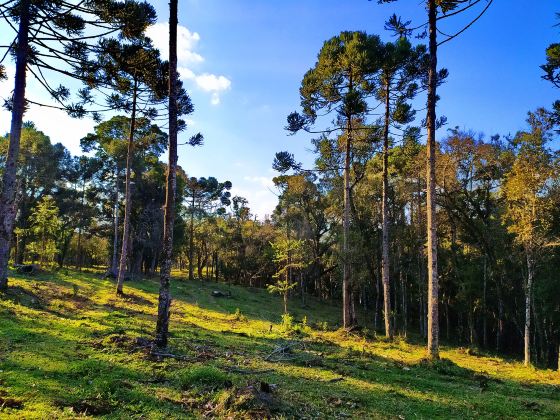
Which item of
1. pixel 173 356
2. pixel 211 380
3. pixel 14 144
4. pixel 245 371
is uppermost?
pixel 14 144

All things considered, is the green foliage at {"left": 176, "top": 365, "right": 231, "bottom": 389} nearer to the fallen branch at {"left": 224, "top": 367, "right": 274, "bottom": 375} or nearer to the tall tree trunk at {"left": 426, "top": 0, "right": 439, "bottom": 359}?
the fallen branch at {"left": 224, "top": 367, "right": 274, "bottom": 375}

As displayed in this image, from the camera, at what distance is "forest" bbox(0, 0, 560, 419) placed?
6.77 meters

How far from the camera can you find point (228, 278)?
178 ft

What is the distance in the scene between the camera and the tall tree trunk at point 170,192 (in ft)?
31.6

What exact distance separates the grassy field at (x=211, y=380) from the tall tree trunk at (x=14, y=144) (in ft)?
6.07

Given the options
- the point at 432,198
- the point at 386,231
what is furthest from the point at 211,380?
the point at 386,231

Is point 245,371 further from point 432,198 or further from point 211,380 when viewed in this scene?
point 432,198

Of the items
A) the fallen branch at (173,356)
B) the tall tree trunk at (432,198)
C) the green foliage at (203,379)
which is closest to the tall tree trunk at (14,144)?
the fallen branch at (173,356)

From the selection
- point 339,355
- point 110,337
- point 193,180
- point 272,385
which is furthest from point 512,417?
point 193,180

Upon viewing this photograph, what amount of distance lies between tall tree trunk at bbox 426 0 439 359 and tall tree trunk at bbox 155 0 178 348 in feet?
25.9

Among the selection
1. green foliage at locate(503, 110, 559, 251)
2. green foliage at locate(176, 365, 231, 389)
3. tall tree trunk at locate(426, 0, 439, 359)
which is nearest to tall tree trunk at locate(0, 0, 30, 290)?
green foliage at locate(176, 365, 231, 389)

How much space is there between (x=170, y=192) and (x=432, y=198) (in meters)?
8.17

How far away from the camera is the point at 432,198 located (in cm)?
1282

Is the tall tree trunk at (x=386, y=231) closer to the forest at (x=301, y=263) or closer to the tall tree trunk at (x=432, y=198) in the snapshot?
the forest at (x=301, y=263)
